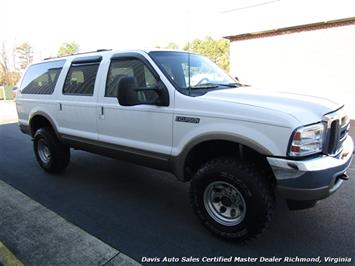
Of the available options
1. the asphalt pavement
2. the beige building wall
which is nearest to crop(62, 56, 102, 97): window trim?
the asphalt pavement

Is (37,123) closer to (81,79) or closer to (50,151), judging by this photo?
(50,151)

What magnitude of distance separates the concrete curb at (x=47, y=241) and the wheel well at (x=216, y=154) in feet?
3.77

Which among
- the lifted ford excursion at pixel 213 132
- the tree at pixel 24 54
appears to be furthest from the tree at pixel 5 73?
the lifted ford excursion at pixel 213 132

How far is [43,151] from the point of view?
5262 mm

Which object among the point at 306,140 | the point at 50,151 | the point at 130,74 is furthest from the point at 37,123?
the point at 306,140

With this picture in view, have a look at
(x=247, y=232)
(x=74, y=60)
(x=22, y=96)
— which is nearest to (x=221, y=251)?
(x=247, y=232)

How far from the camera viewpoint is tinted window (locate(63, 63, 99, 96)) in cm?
417

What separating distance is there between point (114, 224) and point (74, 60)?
2614 millimetres

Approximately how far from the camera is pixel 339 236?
3.07 m

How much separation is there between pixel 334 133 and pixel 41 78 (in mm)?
4624

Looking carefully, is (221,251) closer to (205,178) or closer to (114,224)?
(205,178)

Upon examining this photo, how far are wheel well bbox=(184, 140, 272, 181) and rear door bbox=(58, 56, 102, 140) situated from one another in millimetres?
1572

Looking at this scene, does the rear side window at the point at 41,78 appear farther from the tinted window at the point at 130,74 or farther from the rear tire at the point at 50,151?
the tinted window at the point at 130,74

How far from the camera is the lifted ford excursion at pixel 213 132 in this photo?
252 centimetres
